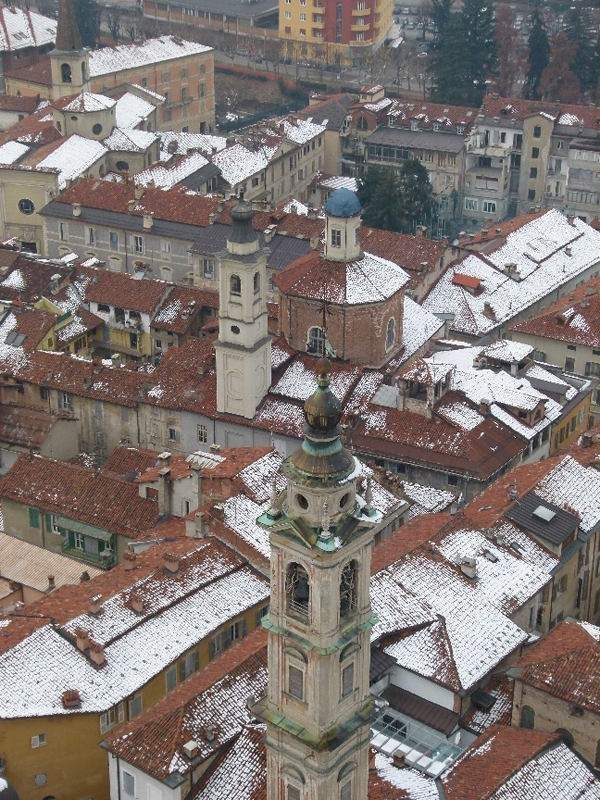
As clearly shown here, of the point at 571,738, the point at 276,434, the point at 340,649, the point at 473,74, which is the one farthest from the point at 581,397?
the point at 473,74

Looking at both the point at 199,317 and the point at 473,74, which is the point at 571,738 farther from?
the point at 473,74

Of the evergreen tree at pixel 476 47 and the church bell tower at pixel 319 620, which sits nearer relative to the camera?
the church bell tower at pixel 319 620

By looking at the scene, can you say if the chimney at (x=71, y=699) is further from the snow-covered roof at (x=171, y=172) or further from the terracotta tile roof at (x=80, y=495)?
the snow-covered roof at (x=171, y=172)

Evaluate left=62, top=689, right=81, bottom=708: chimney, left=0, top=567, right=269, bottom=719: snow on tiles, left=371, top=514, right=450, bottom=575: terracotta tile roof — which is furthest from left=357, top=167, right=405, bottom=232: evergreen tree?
left=62, top=689, right=81, bottom=708: chimney

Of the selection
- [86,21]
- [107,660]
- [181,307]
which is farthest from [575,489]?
[86,21]

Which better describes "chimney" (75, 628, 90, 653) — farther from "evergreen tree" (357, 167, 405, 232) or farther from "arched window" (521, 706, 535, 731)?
"evergreen tree" (357, 167, 405, 232)

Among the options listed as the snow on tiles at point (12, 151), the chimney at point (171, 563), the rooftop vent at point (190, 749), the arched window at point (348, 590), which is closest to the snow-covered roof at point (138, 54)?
the snow on tiles at point (12, 151)

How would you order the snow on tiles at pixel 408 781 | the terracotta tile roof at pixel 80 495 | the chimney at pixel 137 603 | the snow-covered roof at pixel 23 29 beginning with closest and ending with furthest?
the snow on tiles at pixel 408 781 < the chimney at pixel 137 603 < the terracotta tile roof at pixel 80 495 < the snow-covered roof at pixel 23 29
